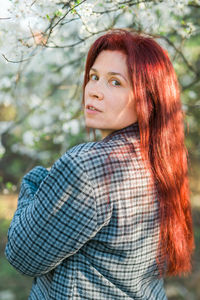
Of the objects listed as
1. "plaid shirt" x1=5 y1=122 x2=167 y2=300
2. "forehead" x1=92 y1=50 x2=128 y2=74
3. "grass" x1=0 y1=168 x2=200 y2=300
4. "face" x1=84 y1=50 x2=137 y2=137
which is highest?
"forehead" x1=92 y1=50 x2=128 y2=74

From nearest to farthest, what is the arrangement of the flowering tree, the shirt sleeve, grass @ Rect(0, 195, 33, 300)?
the shirt sleeve
the flowering tree
grass @ Rect(0, 195, 33, 300)

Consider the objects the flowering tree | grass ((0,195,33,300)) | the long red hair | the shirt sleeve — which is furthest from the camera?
grass ((0,195,33,300))

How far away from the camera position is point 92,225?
3.52 feet

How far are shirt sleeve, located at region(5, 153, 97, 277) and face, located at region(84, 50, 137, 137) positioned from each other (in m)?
0.28

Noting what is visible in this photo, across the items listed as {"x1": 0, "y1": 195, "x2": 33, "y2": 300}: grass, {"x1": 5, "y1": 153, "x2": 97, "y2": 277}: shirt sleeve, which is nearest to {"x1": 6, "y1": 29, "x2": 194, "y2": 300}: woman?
{"x1": 5, "y1": 153, "x2": 97, "y2": 277}: shirt sleeve

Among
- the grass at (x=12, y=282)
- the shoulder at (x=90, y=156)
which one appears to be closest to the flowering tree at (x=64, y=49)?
the shoulder at (x=90, y=156)

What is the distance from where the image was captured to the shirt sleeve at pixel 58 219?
1.06 meters

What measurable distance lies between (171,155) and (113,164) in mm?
282

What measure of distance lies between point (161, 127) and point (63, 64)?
2.21 m

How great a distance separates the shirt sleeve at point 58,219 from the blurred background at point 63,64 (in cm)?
67

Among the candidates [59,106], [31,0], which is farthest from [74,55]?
[31,0]

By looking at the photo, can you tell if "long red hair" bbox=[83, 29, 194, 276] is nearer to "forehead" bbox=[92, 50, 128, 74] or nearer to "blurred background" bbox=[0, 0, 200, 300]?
"forehead" bbox=[92, 50, 128, 74]

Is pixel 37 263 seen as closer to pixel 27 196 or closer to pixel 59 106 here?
pixel 27 196

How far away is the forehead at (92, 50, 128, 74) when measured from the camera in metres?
1.26
